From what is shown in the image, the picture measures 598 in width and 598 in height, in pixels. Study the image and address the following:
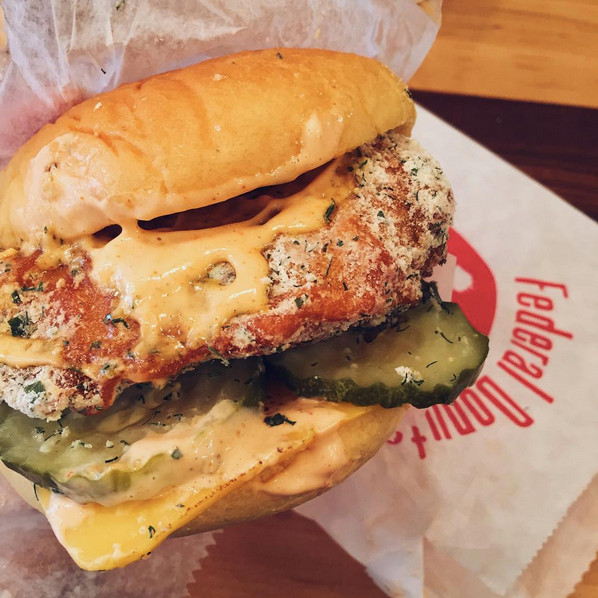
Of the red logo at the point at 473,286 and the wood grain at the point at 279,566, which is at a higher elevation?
the red logo at the point at 473,286

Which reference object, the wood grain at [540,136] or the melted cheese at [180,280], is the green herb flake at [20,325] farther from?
the wood grain at [540,136]

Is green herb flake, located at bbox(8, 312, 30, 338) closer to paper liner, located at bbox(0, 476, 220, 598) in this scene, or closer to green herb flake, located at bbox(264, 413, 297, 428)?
green herb flake, located at bbox(264, 413, 297, 428)

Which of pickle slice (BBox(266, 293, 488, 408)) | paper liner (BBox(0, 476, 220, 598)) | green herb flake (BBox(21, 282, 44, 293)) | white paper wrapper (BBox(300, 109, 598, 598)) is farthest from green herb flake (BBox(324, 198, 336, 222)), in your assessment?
paper liner (BBox(0, 476, 220, 598))

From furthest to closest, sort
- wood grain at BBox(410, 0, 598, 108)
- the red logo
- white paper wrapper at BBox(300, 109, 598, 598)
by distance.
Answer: wood grain at BBox(410, 0, 598, 108)
the red logo
white paper wrapper at BBox(300, 109, 598, 598)

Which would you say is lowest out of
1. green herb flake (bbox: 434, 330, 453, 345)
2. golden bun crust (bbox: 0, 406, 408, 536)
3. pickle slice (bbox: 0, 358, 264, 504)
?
golden bun crust (bbox: 0, 406, 408, 536)

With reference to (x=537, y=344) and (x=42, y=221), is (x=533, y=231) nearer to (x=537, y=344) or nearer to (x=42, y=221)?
(x=537, y=344)

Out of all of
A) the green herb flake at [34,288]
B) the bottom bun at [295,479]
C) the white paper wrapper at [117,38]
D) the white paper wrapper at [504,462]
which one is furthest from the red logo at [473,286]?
the green herb flake at [34,288]

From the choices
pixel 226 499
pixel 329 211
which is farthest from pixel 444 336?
pixel 226 499
